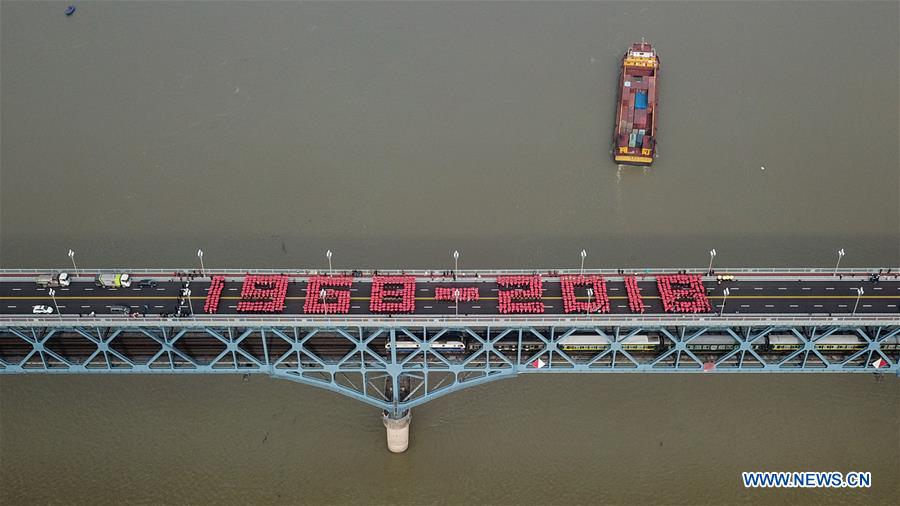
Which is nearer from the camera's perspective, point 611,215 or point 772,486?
point 772,486

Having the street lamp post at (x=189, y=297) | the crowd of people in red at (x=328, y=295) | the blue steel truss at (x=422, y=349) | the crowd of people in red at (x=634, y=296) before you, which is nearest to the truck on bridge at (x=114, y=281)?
the blue steel truss at (x=422, y=349)

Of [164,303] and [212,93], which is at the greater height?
[212,93]

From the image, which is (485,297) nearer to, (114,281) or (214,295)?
(214,295)

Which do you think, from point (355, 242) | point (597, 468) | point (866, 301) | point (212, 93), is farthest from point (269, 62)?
point (866, 301)

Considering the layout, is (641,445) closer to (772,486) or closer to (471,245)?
(772,486)

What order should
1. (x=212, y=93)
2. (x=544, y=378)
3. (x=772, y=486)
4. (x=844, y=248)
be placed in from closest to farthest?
(x=772, y=486) → (x=544, y=378) → (x=844, y=248) → (x=212, y=93)

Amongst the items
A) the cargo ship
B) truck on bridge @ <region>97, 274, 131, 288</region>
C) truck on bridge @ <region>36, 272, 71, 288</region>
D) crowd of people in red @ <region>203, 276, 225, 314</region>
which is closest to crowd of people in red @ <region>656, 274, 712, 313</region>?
the cargo ship
